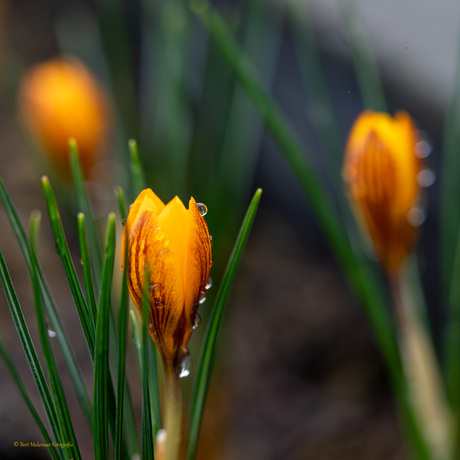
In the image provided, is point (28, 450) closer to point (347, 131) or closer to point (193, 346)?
point (193, 346)

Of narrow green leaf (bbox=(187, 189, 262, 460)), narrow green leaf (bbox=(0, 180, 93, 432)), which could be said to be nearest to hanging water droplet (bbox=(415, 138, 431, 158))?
narrow green leaf (bbox=(187, 189, 262, 460))

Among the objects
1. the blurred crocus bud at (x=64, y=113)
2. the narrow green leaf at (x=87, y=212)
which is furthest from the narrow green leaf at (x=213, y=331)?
the blurred crocus bud at (x=64, y=113)

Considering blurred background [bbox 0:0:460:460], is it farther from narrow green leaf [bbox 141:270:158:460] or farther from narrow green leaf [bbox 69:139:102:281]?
narrow green leaf [bbox 141:270:158:460]

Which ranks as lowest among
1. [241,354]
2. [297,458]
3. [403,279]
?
A: [297,458]

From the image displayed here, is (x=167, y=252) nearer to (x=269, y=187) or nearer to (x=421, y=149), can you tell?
(x=421, y=149)

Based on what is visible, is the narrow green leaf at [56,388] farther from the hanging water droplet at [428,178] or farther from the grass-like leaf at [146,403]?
the hanging water droplet at [428,178]

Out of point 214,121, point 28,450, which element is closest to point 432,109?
point 214,121
